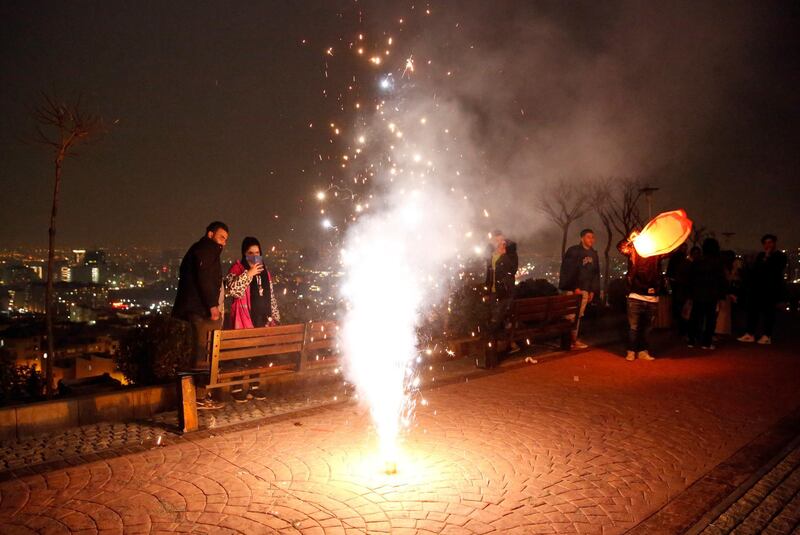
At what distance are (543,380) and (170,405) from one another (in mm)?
4519

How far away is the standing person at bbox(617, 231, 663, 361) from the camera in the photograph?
8414 millimetres

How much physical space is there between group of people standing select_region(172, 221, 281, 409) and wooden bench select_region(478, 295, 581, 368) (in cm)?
327

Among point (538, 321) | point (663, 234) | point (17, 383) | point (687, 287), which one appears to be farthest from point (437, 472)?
point (687, 287)

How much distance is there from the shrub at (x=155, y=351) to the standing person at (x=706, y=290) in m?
8.13

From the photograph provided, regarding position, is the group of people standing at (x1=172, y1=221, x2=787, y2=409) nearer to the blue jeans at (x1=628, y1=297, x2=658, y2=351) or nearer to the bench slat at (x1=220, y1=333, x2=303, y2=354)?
the blue jeans at (x1=628, y1=297, x2=658, y2=351)

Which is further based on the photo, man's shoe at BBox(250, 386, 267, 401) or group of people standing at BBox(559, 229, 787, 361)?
group of people standing at BBox(559, 229, 787, 361)

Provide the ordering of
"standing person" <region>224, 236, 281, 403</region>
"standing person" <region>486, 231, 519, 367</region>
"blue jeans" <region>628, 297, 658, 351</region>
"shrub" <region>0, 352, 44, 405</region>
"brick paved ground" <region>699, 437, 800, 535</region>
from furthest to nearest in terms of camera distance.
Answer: "standing person" <region>486, 231, 519, 367</region> → "blue jeans" <region>628, 297, 658, 351</region> → "standing person" <region>224, 236, 281, 403</region> → "shrub" <region>0, 352, 44, 405</region> → "brick paved ground" <region>699, 437, 800, 535</region>

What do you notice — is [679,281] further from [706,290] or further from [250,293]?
[250,293]

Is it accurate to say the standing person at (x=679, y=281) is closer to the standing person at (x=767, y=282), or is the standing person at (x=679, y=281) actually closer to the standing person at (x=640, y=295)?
the standing person at (x=767, y=282)

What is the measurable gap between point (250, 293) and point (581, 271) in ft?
18.4

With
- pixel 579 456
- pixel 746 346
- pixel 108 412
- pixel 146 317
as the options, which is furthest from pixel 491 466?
pixel 746 346

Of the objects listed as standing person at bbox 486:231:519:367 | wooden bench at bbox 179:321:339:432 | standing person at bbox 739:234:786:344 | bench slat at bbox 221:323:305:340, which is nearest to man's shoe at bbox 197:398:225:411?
wooden bench at bbox 179:321:339:432

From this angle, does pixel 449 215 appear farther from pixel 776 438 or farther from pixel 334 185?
pixel 776 438

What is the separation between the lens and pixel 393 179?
10898 millimetres
